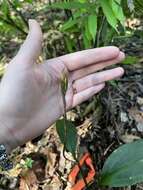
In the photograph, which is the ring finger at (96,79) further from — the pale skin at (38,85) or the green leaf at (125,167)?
the green leaf at (125,167)

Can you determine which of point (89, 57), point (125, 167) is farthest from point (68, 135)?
point (89, 57)

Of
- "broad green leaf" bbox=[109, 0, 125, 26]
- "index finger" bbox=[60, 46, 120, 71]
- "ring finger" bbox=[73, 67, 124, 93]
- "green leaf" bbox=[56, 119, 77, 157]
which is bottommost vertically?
"green leaf" bbox=[56, 119, 77, 157]

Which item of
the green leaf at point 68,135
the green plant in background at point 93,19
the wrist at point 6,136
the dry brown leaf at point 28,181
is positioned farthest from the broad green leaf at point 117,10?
the dry brown leaf at point 28,181

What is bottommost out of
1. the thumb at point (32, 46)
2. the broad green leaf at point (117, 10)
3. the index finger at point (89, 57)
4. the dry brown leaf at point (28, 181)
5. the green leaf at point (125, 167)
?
the dry brown leaf at point (28, 181)

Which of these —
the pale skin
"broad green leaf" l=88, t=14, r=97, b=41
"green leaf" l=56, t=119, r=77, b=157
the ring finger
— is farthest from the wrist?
"broad green leaf" l=88, t=14, r=97, b=41

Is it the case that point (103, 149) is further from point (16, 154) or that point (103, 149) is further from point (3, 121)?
point (3, 121)

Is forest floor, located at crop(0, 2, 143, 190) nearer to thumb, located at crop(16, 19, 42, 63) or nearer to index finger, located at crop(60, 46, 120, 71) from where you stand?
index finger, located at crop(60, 46, 120, 71)

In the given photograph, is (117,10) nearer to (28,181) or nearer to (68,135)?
(68,135)

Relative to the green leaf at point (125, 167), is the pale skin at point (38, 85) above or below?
above
